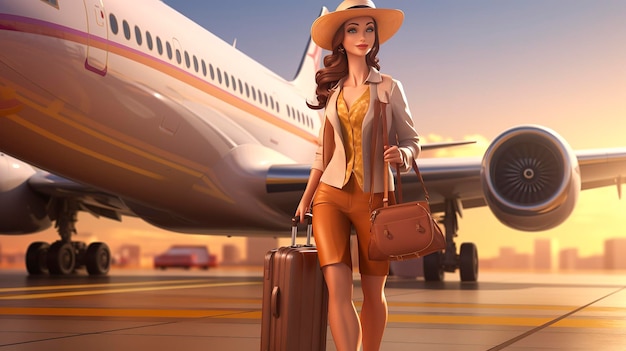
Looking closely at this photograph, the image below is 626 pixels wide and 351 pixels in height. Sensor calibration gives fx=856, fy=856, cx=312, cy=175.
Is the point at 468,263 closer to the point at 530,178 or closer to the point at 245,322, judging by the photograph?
the point at 530,178

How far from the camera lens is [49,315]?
6.45 metres

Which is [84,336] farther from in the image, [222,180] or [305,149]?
[305,149]

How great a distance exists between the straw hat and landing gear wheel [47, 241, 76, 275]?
13.2 m

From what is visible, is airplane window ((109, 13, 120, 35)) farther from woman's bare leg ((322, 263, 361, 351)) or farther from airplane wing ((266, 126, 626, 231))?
woman's bare leg ((322, 263, 361, 351))

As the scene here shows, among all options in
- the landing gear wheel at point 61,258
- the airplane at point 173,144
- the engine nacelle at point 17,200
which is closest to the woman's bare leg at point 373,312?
the airplane at point 173,144

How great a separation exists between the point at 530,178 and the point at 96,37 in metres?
5.93

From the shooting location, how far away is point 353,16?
3668mm

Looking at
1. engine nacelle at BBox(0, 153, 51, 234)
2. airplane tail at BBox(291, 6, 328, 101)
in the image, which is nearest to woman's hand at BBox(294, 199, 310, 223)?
engine nacelle at BBox(0, 153, 51, 234)

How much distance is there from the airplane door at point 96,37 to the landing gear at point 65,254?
7949 millimetres

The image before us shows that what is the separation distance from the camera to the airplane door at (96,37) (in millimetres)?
8492

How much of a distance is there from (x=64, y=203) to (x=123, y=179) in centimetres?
→ 656

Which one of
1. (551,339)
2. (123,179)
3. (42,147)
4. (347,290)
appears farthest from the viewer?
(123,179)

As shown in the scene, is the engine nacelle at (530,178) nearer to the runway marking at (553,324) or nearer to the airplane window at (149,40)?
the runway marking at (553,324)

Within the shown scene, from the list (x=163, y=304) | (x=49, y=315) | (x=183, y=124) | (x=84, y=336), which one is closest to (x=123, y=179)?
(x=183, y=124)
